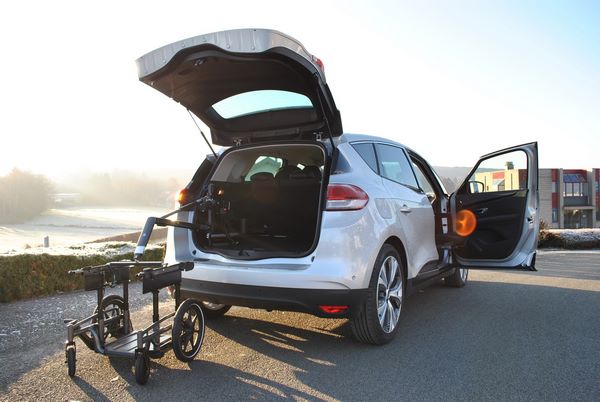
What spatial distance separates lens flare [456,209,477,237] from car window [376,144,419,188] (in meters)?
1.15

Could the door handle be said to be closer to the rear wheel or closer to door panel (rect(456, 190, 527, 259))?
door panel (rect(456, 190, 527, 259))

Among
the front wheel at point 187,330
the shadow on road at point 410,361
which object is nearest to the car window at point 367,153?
the shadow on road at point 410,361

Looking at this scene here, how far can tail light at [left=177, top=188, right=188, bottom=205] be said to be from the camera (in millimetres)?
4273

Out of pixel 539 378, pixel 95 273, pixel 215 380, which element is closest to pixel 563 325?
pixel 539 378

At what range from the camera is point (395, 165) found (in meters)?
4.65

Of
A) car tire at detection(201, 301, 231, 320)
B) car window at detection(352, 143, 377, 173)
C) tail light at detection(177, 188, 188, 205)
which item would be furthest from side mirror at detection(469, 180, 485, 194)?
tail light at detection(177, 188, 188, 205)

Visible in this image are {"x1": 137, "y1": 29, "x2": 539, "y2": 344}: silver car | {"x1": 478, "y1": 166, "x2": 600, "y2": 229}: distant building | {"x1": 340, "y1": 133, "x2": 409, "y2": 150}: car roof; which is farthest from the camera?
{"x1": 478, "y1": 166, "x2": 600, "y2": 229}: distant building

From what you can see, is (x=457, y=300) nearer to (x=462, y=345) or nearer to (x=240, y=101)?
(x=462, y=345)

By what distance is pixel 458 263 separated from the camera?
18.4ft

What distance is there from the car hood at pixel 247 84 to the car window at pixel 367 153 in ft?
0.85

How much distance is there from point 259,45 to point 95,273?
6.44 feet

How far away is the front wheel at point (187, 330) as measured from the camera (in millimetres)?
3268

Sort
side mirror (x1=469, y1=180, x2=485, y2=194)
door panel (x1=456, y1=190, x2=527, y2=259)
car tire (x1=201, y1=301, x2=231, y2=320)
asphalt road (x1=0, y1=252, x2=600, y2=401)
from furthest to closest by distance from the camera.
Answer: side mirror (x1=469, y1=180, x2=485, y2=194) < door panel (x1=456, y1=190, x2=527, y2=259) < car tire (x1=201, y1=301, x2=231, y2=320) < asphalt road (x1=0, y1=252, x2=600, y2=401)

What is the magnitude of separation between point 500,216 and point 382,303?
2.52 meters
